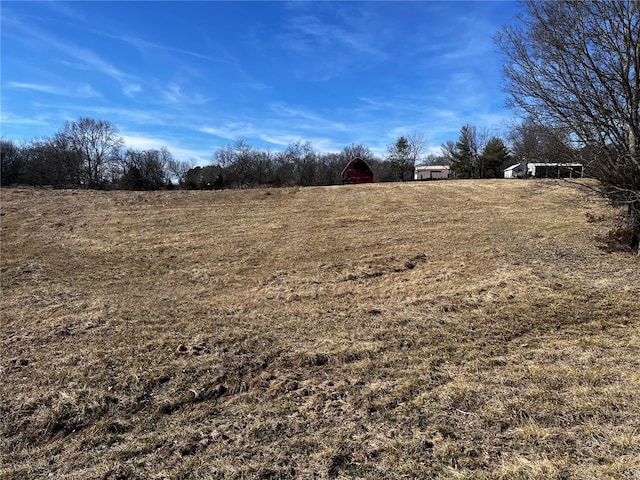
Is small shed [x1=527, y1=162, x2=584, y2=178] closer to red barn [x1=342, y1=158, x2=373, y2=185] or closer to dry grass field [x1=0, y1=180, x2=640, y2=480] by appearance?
dry grass field [x1=0, y1=180, x2=640, y2=480]

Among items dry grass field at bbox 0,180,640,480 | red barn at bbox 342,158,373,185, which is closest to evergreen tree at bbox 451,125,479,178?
red barn at bbox 342,158,373,185

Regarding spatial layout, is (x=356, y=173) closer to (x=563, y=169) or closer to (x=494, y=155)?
(x=494, y=155)

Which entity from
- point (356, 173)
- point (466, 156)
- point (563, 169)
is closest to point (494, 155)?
point (466, 156)

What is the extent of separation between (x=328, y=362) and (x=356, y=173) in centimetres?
4362

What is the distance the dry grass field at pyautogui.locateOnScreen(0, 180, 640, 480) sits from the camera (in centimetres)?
272

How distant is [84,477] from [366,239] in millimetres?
9282

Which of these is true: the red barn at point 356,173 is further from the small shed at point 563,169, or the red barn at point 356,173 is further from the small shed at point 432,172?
the small shed at point 563,169

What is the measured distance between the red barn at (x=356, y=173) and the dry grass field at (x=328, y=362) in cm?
3556

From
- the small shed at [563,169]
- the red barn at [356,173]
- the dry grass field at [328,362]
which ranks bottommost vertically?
the dry grass field at [328,362]

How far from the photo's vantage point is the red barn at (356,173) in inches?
1791

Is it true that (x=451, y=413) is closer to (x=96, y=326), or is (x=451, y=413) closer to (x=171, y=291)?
(x=96, y=326)

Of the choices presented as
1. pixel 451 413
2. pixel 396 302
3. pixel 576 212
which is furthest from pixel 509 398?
pixel 576 212

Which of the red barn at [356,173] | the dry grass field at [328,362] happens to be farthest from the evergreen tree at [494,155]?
the dry grass field at [328,362]

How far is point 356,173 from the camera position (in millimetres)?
46625
